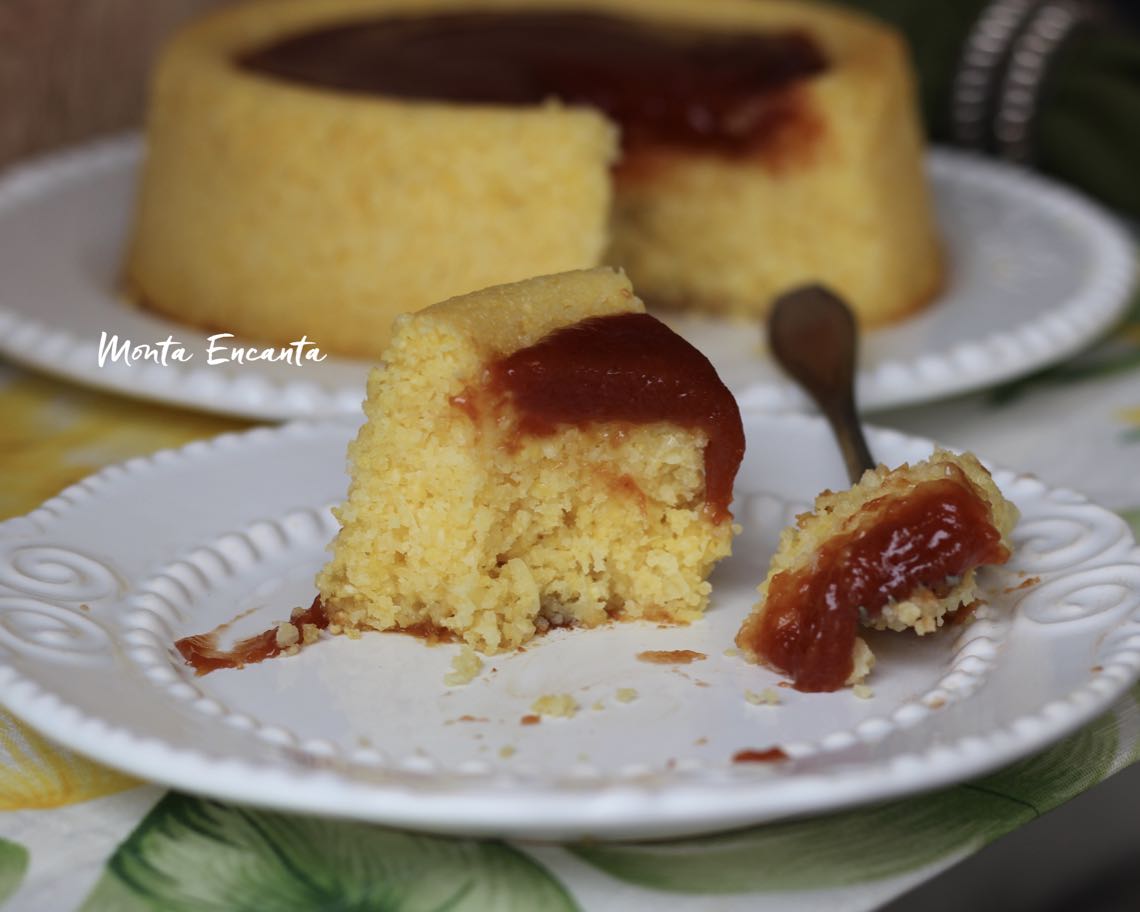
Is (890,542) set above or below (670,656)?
above

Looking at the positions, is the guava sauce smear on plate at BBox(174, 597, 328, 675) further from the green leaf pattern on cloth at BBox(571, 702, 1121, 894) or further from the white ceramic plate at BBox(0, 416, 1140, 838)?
the green leaf pattern on cloth at BBox(571, 702, 1121, 894)

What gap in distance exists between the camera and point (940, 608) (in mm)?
1538

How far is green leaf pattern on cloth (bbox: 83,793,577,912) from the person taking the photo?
1.30 metres

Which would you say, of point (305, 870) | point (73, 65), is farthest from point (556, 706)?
point (73, 65)

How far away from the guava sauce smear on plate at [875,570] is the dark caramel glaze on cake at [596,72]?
1.26m

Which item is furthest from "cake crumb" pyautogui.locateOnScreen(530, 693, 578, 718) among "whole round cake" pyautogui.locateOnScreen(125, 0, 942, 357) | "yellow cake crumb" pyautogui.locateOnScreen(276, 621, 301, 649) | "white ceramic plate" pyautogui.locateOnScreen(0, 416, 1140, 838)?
"whole round cake" pyautogui.locateOnScreen(125, 0, 942, 357)

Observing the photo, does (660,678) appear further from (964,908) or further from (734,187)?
(734,187)

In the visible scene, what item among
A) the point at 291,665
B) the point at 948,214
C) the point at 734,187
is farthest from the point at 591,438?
the point at 948,214

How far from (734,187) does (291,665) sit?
58.3 inches

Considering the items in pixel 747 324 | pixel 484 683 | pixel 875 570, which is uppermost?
pixel 875 570

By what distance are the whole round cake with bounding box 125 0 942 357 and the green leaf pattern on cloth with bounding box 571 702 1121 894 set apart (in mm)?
1200

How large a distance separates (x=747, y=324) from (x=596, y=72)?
1.65ft

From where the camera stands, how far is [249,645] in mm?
1573

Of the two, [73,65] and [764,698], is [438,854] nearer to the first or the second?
[764,698]
